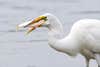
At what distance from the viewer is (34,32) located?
17.0 meters

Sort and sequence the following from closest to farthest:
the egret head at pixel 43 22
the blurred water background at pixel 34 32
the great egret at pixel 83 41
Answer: the egret head at pixel 43 22 → the great egret at pixel 83 41 → the blurred water background at pixel 34 32

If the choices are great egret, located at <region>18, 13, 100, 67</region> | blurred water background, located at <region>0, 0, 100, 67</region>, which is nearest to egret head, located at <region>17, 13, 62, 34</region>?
great egret, located at <region>18, 13, 100, 67</region>

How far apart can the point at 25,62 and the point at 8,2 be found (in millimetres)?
9149

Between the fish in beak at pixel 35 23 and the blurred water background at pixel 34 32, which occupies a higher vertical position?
the fish in beak at pixel 35 23

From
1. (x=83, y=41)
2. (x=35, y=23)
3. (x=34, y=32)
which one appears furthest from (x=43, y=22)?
(x=34, y=32)

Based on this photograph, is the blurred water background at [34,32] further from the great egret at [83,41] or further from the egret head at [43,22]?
the egret head at [43,22]

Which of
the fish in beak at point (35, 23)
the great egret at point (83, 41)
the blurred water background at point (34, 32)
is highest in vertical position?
the fish in beak at point (35, 23)

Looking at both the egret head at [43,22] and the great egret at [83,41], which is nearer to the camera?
the egret head at [43,22]

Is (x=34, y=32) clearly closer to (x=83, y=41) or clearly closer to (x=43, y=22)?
(x=83, y=41)

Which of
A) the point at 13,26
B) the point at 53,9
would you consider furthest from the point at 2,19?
the point at 53,9

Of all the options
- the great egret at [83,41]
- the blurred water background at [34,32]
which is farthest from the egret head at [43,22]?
the blurred water background at [34,32]

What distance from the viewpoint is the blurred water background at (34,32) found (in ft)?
45.8

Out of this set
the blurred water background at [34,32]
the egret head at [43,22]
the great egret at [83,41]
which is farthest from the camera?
the blurred water background at [34,32]

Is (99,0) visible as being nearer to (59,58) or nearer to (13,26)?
(13,26)
